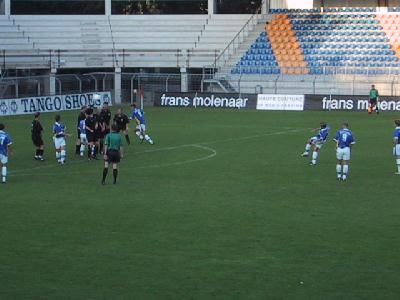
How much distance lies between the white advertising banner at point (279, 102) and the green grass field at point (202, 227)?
2135 centimetres

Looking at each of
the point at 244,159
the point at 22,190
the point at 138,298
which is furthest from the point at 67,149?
the point at 138,298

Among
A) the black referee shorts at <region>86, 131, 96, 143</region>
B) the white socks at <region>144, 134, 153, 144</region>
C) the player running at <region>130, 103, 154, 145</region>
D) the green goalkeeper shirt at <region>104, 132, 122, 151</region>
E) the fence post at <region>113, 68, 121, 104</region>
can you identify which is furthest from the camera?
the fence post at <region>113, 68, 121, 104</region>

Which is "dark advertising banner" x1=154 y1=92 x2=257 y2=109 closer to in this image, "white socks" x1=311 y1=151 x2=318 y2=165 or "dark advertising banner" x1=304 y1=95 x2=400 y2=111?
"dark advertising banner" x1=304 y1=95 x2=400 y2=111

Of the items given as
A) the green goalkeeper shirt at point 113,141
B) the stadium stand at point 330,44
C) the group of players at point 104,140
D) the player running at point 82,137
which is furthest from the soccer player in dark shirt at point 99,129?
the stadium stand at point 330,44

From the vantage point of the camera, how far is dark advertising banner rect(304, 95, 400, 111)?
174 ft

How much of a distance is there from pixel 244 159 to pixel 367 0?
3782cm

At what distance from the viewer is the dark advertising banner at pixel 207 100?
2200 inches

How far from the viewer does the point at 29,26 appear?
64.9m

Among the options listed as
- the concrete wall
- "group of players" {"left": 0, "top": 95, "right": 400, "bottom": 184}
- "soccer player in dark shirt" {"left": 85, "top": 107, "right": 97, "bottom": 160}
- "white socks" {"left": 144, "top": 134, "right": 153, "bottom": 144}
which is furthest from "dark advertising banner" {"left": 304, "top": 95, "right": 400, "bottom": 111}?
"soccer player in dark shirt" {"left": 85, "top": 107, "right": 97, "bottom": 160}

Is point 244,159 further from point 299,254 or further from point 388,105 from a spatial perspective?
point 388,105

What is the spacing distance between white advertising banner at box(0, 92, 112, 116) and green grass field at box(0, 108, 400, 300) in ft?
52.7

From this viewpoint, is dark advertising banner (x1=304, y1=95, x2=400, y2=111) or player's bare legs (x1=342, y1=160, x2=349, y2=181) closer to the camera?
player's bare legs (x1=342, y1=160, x2=349, y2=181)

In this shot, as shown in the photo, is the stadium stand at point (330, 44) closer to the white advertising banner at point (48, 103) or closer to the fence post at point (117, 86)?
the fence post at point (117, 86)

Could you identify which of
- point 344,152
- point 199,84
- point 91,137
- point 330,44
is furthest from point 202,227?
point 330,44
